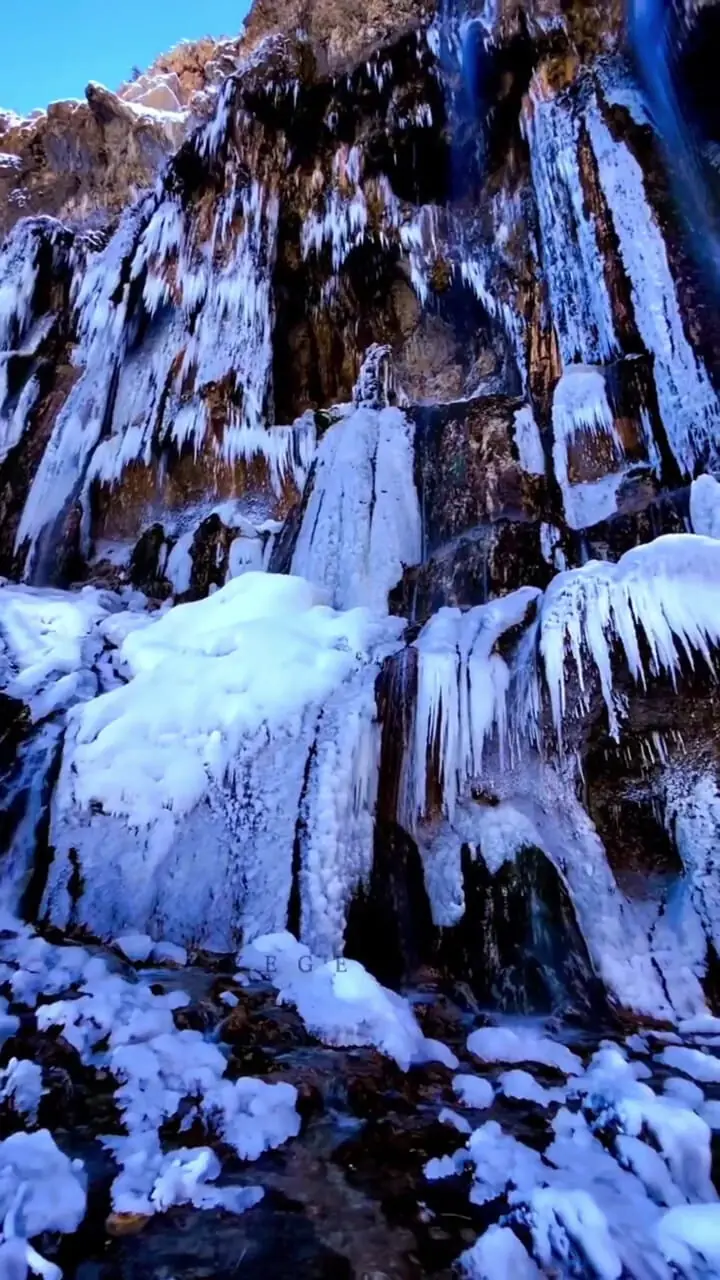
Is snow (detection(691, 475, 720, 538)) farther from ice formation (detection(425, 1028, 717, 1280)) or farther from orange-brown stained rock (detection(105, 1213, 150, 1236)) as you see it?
orange-brown stained rock (detection(105, 1213, 150, 1236))

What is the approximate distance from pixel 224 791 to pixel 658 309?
6.77 metres

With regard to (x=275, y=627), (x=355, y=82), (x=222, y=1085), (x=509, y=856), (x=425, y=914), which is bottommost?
(x=222, y=1085)

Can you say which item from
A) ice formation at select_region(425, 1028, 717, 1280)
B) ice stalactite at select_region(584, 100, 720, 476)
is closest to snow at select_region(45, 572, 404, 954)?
ice formation at select_region(425, 1028, 717, 1280)

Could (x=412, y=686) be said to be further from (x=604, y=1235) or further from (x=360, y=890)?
(x=604, y=1235)

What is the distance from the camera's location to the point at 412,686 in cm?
376

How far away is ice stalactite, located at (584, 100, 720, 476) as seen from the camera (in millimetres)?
6887

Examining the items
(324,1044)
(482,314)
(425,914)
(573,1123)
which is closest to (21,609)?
(425,914)

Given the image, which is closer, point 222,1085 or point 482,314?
point 222,1085

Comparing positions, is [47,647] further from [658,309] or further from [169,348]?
[169,348]

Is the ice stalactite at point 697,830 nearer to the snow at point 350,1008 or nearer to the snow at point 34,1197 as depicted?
the snow at point 350,1008

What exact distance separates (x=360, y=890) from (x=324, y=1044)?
3.27 feet

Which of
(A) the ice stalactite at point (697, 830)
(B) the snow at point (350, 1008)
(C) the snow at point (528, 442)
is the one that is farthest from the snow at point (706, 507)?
(B) the snow at point (350, 1008)

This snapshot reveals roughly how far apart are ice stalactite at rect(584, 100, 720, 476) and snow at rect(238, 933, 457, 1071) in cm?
573

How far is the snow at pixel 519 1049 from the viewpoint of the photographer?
Answer: 7.88 ft
